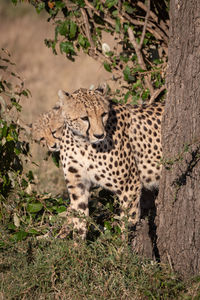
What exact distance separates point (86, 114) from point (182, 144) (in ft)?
2.40

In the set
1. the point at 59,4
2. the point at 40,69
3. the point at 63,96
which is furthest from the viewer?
the point at 40,69

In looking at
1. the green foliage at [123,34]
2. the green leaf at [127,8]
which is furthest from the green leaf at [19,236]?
the green leaf at [127,8]

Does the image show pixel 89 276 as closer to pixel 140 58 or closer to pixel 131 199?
pixel 131 199

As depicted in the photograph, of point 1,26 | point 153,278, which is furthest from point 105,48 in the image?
point 1,26

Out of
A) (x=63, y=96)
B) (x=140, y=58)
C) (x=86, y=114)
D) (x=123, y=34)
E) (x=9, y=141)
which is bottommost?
(x=9, y=141)

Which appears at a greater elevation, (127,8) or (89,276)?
(127,8)

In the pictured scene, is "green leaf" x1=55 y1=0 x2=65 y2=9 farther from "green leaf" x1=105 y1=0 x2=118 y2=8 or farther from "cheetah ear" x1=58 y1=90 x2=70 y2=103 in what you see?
"cheetah ear" x1=58 y1=90 x2=70 y2=103

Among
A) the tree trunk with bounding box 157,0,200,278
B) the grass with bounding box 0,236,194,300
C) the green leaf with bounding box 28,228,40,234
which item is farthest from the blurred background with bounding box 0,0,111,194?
the tree trunk with bounding box 157,0,200,278

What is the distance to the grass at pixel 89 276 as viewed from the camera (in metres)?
2.69

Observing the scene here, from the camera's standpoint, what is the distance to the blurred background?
5226 mm

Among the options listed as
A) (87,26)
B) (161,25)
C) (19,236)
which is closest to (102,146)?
(19,236)

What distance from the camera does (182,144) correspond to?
289 cm

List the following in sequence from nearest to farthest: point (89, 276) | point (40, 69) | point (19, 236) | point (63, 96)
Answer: point (89, 276) → point (19, 236) → point (63, 96) → point (40, 69)

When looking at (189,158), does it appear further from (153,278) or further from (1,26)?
(1,26)
